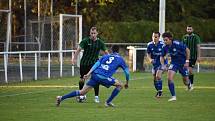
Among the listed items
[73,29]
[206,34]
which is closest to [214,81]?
[73,29]

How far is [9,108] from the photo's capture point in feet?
55.7

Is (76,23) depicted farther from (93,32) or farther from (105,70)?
(105,70)

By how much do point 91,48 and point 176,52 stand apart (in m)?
2.67

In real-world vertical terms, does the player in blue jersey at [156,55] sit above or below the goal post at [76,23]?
below

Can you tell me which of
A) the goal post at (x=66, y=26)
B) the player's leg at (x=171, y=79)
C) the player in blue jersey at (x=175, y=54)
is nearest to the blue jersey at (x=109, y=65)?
the player's leg at (x=171, y=79)

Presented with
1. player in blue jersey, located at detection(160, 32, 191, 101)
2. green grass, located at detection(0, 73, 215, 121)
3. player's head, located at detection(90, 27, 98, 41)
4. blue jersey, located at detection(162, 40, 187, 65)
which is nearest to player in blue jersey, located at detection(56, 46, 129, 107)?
green grass, located at detection(0, 73, 215, 121)

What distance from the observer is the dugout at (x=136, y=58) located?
120 feet

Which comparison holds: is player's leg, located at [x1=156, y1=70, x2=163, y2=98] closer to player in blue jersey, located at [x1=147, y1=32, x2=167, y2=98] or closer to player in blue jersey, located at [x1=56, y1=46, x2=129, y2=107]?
player in blue jersey, located at [x1=147, y1=32, x2=167, y2=98]

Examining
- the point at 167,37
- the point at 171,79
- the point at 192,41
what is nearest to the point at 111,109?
the point at 171,79

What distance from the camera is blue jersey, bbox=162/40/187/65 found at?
20.2 m

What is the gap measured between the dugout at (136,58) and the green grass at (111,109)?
11454mm

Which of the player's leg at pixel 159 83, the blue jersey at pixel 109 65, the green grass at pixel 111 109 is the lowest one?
the green grass at pixel 111 109

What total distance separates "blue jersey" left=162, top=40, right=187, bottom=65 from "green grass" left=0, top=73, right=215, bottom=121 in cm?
113

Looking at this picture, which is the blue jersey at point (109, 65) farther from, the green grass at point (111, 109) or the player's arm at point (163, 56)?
the player's arm at point (163, 56)
